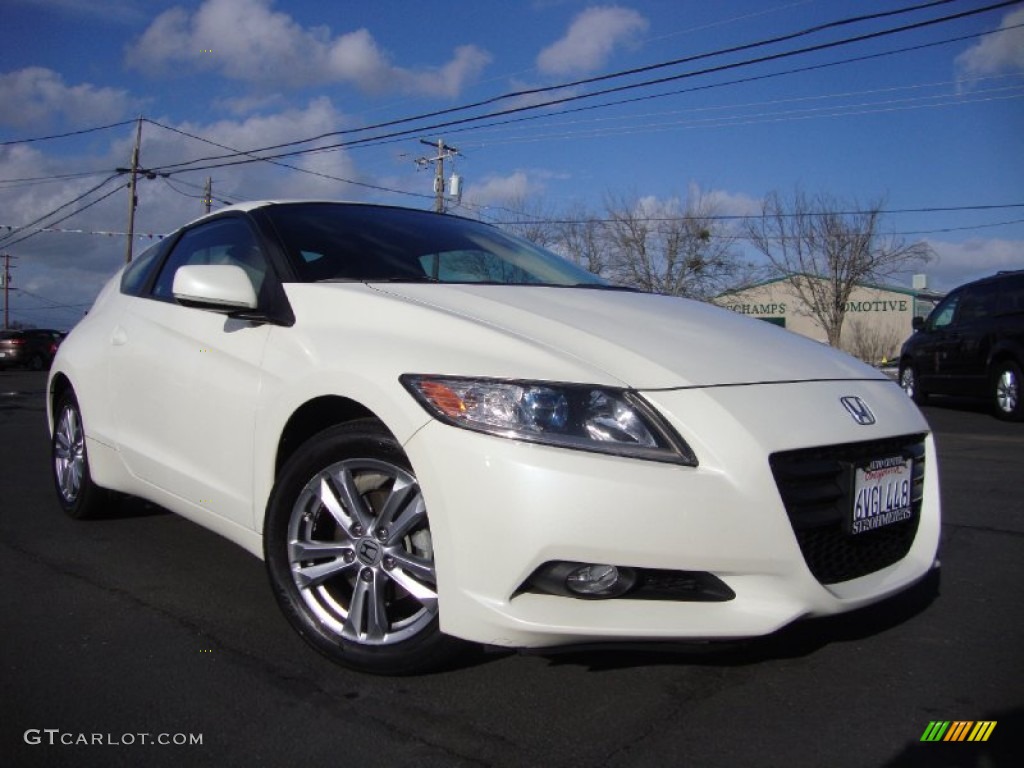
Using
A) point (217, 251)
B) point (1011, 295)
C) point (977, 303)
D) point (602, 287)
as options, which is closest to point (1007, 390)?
point (1011, 295)

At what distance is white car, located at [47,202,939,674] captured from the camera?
Answer: 2148 mm

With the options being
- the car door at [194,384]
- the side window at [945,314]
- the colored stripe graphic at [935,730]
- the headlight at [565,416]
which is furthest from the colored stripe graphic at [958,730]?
the side window at [945,314]

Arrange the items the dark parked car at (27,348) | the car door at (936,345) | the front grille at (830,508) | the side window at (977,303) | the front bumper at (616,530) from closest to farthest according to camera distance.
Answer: the front bumper at (616,530) → the front grille at (830,508) → the side window at (977,303) → the car door at (936,345) → the dark parked car at (27,348)

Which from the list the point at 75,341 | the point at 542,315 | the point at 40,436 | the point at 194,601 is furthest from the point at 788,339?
the point at 40,436

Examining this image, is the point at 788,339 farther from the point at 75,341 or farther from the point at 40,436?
the point at 40,436

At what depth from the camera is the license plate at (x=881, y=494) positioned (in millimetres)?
2422

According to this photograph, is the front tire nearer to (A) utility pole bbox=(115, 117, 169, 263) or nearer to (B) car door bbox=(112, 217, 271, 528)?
(B) car door bbox=(112, 217, 271, 528)

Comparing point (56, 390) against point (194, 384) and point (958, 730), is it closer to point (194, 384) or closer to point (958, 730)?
point (194, 384)

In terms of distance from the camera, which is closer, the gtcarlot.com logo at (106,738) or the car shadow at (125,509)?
the gtcarlot.com logo at (106,738)

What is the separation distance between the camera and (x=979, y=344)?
427 inches

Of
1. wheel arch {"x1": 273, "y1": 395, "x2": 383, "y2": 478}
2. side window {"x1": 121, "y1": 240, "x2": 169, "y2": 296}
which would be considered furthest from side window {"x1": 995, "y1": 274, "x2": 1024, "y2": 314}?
wheel arch {"x1": 273, "y1": 395, "x2": 383, "y2": 478}

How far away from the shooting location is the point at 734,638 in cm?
216

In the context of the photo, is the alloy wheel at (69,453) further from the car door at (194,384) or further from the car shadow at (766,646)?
the car shadow at (766,646)

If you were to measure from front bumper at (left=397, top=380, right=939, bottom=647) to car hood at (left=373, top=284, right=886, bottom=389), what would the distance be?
0.18 meters
